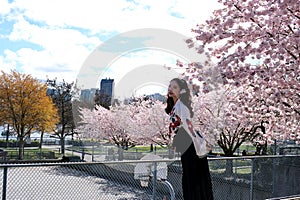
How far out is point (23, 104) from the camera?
29.1 meters

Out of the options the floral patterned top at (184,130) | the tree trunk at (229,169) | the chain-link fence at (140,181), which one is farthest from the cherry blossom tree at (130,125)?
the floral patterned top at (184,130)

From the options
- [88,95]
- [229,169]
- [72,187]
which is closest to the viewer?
[72,187]

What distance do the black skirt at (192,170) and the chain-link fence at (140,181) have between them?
3.49ft

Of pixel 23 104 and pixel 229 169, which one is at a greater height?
pixel 23 104

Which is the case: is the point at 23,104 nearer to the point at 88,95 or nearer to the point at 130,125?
the point at 130,125

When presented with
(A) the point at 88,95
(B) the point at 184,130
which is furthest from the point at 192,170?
(A) the point at 88,95

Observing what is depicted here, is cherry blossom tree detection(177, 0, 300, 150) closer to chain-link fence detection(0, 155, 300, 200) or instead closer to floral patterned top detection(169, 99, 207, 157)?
chain-link fence detection(0, 155, 300, 200)

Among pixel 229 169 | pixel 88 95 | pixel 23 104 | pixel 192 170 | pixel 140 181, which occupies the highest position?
pixel 88 95

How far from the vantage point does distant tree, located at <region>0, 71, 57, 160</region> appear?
29.1 metres

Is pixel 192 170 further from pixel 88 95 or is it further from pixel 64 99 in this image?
pixel 88 95

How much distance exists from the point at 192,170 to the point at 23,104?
87.9 feet

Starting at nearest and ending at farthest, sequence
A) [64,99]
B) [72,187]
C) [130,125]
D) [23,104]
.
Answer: [72,187] < [130,125] < [23,104] < [64,99]

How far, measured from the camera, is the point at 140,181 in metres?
6.83

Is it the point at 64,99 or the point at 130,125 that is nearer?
the point at 130,125
